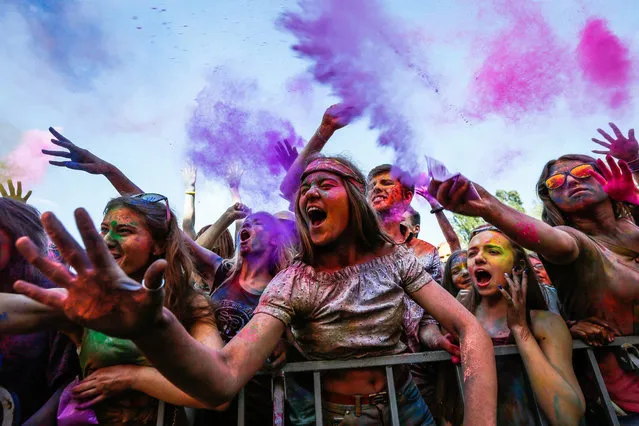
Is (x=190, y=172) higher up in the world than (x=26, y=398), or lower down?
higher up

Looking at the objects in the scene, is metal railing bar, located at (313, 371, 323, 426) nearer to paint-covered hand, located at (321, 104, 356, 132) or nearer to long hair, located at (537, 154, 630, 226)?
paint-covered hand, located at (321, 104, 356, 132)

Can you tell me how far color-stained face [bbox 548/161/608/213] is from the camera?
11.2ft

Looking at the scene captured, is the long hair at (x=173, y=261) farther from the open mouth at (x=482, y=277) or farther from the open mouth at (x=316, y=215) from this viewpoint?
the open mouth at (x=482, y=277)

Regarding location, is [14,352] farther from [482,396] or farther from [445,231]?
[445,231]

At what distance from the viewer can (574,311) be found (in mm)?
3068

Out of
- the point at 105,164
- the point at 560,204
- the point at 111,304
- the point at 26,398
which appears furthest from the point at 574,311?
the point at 105,164

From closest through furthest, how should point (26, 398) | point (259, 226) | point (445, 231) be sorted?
1. point (26, 398)
2. point (259, 226)
3. point (445, 231)

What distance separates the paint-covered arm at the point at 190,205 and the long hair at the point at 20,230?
6.83 feet

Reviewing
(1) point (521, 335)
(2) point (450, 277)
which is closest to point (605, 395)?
(1) point (521, 335)

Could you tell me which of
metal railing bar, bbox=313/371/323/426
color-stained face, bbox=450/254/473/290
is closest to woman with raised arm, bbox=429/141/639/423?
color-stained face, bbox=450/254/473/290

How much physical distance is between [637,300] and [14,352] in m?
3.99

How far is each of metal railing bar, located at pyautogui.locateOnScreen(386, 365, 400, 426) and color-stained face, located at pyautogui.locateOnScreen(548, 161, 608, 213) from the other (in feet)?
7.20

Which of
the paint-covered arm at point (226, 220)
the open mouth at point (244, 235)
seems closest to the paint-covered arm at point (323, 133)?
the open mouth at point (244, 235)

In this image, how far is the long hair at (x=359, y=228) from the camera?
2693 mm
